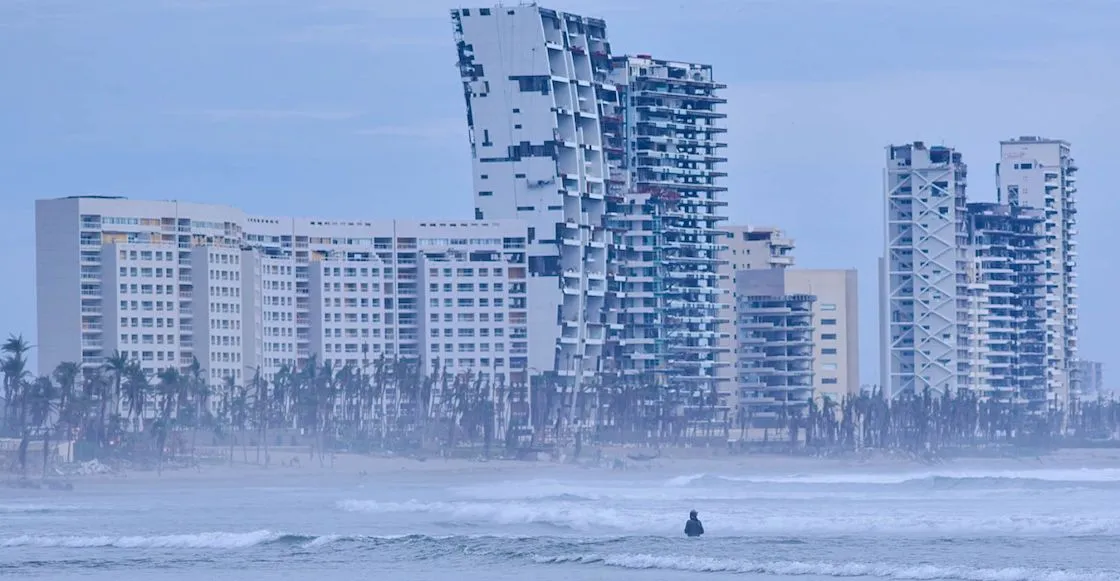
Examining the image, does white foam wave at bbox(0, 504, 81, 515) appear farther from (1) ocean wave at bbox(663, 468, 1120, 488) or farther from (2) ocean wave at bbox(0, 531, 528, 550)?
(1) ocean wave at bbox(663, 468, 1120, 488)

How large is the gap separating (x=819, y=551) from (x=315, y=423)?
99193 millimetres

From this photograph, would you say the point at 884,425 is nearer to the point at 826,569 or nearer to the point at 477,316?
the point at 477,316

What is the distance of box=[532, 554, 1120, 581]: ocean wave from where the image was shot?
51703mm

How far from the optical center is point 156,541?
64812 millimetres

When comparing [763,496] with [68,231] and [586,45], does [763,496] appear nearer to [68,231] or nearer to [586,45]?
[68,231]

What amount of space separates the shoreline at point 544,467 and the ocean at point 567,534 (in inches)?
704

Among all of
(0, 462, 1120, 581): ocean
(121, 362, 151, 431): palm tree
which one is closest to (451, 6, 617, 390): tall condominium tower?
(121, 362, 151, 431): palm tree

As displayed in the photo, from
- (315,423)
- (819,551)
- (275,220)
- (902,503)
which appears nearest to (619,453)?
(315,423)

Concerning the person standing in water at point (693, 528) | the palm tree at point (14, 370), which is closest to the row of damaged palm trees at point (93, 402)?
the palm tree at point (14, 370)

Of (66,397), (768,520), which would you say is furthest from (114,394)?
(768,520)

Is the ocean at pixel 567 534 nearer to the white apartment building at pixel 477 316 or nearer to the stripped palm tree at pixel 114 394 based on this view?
the stripped palm tree at pixel 114 394

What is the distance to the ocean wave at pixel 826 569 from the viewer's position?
2036 inches

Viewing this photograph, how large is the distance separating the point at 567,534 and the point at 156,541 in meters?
12.5

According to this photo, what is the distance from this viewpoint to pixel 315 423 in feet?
509
